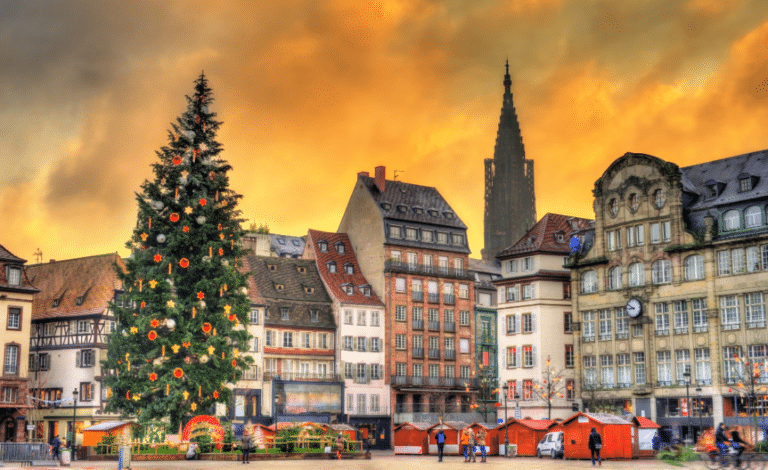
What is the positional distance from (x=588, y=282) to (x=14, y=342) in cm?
4250

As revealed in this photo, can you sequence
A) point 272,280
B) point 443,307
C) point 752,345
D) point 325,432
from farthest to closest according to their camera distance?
point 443,307 < point 272,280 < point 752,345 < point 325,432

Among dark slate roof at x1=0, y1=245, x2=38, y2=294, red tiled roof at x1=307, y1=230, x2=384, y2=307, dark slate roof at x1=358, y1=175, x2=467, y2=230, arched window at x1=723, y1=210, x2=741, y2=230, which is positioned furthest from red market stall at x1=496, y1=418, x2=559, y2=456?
dark slate roof at x1=0, y1=245, x2=38, y2=294

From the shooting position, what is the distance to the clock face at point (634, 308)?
75875mm

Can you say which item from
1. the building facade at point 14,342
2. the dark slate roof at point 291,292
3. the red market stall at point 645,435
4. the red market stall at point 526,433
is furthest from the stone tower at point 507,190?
the red market stall at point 526,433

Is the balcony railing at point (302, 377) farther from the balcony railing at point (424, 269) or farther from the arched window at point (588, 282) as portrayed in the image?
the arched window at point (588, 282)

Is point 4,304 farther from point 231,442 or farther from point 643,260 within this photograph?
point 643,260

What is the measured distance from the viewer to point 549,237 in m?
88.3

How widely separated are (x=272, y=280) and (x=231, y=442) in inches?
1443

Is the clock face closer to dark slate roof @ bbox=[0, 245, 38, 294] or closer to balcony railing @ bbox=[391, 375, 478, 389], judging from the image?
balcony railing @ bbox=[391, 375, 478, 389]

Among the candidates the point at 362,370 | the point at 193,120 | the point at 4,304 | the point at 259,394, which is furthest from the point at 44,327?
the point at 193,120

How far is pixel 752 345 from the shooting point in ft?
227

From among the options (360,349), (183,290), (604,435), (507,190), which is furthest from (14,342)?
(507,190)

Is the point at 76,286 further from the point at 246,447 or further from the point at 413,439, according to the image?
the point at 246,447

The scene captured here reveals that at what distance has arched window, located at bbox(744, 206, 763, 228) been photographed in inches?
2751
